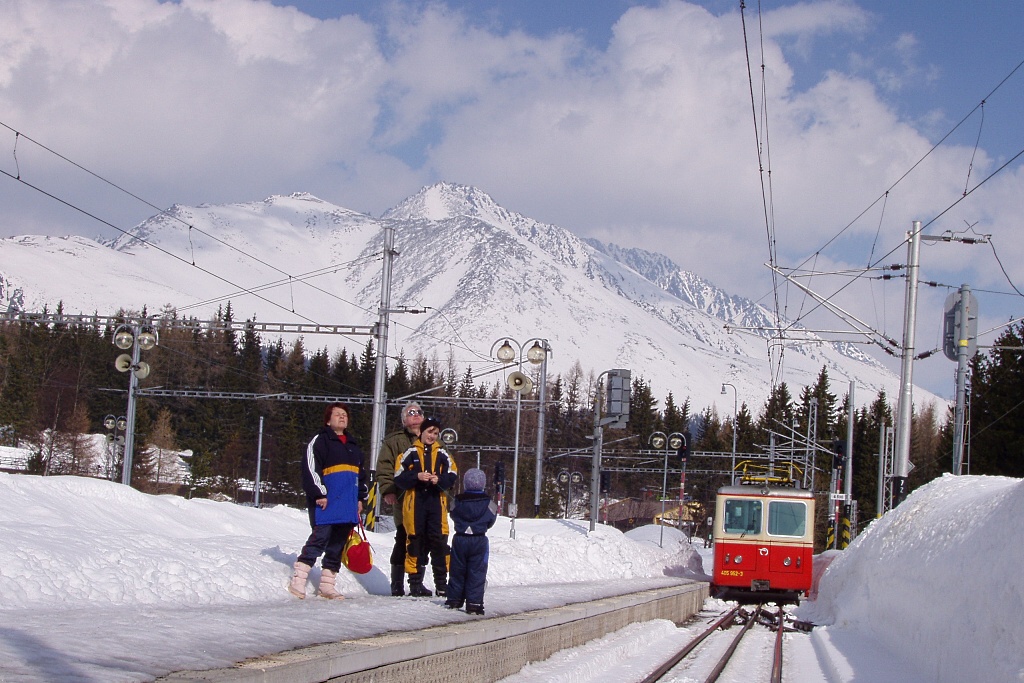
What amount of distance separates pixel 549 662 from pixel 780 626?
10.4m

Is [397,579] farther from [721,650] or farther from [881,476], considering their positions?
[881,476]

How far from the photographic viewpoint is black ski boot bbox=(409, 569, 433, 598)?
448 inches

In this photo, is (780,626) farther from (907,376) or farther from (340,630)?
(340,630)

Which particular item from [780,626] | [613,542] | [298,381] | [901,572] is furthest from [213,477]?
[901,572]

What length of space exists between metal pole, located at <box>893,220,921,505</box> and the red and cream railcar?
7.55 feet

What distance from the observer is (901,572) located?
48.7 feet

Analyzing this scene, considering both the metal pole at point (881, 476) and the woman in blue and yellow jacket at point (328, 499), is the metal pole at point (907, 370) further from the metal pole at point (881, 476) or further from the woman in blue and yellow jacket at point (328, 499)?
A: the woman in blue and yellow jacket at point (328, 499)

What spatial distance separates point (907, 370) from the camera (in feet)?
82.8

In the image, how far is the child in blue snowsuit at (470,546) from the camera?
10281 mm

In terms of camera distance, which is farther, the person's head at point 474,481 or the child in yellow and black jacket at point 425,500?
the child in yellow and black jacket at point 425,500

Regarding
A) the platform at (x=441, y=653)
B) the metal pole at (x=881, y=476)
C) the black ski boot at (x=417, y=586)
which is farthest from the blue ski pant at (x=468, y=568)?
the metal pole at (x=881, y=476)

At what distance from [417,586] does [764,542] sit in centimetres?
1697

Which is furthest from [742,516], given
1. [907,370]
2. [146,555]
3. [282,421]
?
[282,421]

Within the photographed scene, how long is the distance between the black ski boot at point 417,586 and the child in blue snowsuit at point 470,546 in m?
0.95
